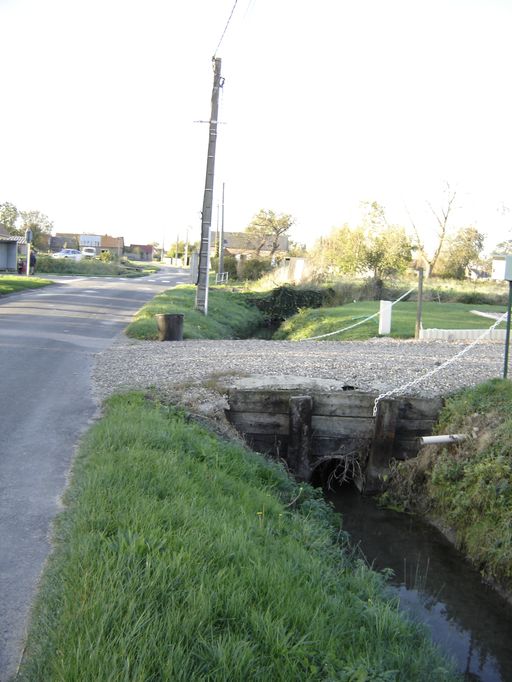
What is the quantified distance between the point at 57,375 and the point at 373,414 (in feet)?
16.5

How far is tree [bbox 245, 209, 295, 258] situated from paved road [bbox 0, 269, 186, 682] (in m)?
→ 70.5

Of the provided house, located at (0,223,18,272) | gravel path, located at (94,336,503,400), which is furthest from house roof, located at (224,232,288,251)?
gravel path, located at (94,336,503,400)

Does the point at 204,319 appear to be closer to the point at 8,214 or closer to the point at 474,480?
the point at 474,480

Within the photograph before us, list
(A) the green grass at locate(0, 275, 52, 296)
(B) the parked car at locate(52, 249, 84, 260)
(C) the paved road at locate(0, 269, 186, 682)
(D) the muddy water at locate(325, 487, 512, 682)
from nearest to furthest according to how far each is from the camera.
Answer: (C) the paved road at locate(0, 269, 186, 682)
(D) the muddy water at locate(325, 487, 512, 682)
(A) the green grass at locate(0, 275, 52, 296)
(B) the parked car at locate(52, 249, 84, 260)

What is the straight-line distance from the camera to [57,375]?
36.6 feet

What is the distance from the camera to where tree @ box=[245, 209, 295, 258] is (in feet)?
291

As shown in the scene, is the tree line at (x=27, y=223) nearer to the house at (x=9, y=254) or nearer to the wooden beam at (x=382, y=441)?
the house at (x=9, y=254)

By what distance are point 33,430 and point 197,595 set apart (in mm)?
4504

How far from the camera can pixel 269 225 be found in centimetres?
8988

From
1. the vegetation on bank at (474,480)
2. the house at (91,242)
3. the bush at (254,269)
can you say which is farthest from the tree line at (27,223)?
the vegetation on bank at (474,480)

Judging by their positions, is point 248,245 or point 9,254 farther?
point 248,245

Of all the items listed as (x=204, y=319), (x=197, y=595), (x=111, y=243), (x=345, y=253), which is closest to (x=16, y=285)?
(x=204, y=319)

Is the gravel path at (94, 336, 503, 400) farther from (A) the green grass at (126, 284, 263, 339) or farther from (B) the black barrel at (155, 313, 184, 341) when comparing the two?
(A) the green grass at (126, 284, 263, 339)

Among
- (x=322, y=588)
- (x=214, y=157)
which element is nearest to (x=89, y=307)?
(x=214, y=157)
